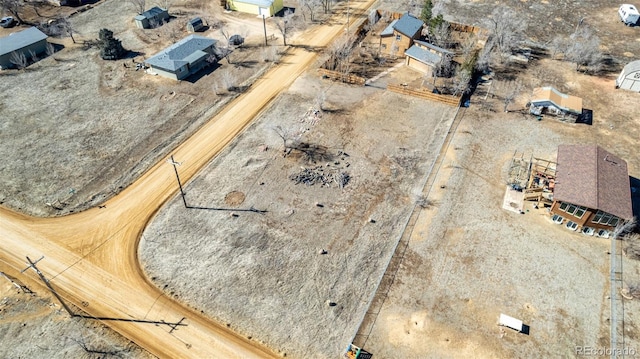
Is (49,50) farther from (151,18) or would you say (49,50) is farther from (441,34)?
(441,34)

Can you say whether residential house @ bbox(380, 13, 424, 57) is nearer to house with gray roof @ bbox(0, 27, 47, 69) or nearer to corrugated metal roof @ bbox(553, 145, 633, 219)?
corrugated metal roof @ bbox(553, 145, 633, 219)

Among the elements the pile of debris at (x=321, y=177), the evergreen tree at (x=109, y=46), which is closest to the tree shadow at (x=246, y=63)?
the evergreen tree at (x=109, y=46)

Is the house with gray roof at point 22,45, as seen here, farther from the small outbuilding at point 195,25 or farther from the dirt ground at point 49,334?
the dirt ground at point 49,334

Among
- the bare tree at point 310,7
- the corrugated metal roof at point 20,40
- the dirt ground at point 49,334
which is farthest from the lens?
the bare tree at point 310,7

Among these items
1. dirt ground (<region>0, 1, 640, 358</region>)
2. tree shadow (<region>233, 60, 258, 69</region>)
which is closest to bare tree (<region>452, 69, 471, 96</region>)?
dirt ground (<region>0, 1, 640, 358</region>)

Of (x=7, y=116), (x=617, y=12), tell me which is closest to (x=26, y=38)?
(x=7, y=116)
